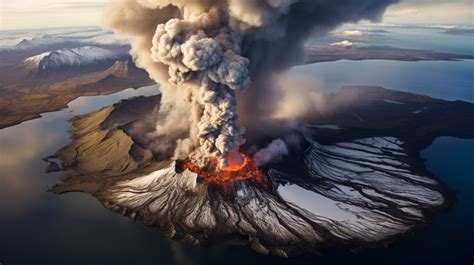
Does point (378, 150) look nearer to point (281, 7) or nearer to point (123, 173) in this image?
point (281, 7)

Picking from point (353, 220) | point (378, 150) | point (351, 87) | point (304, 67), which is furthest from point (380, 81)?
point (353, 220)

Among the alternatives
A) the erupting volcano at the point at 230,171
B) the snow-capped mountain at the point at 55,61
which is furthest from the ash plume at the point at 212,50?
the snow-capped mountain at the point at 55,61

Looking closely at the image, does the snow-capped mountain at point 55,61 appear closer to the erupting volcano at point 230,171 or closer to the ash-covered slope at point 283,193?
the ash-covered slope at point 283,193

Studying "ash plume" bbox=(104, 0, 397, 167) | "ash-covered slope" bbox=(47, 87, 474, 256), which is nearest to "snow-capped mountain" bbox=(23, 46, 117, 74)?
"ash-covered slope" bbox=(47, 87, 474, 256)

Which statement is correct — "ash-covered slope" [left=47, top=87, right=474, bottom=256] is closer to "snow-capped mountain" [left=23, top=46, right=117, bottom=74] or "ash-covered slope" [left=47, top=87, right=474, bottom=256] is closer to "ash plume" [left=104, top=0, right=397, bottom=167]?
"ash plume" [left=104, top=0, right=397, bottom=167]

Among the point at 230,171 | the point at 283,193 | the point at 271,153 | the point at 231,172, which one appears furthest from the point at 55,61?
the point at 283,193

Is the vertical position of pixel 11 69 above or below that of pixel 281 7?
below

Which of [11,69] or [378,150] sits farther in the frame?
[11,69]
